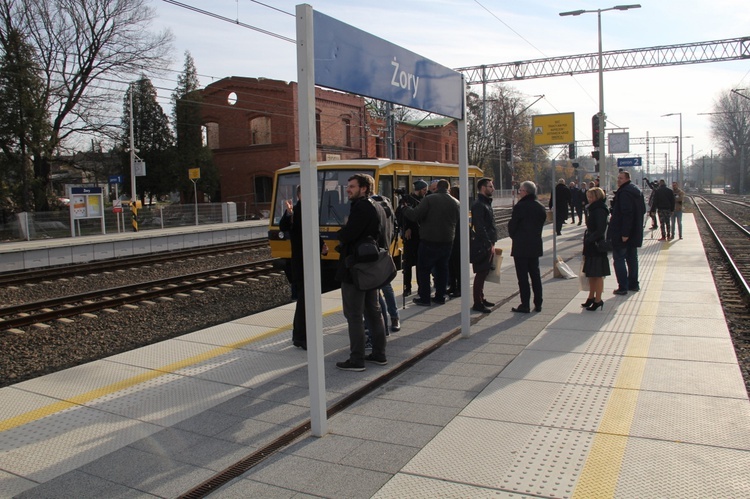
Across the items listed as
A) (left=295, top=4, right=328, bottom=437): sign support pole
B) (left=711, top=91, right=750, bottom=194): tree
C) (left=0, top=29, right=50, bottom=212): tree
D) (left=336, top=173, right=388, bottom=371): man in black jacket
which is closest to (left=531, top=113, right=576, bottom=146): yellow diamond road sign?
(left=336, top=173, right=388, bottom=371): man in black jacket

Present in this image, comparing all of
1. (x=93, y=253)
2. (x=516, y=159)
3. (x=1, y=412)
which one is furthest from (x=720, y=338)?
(x=516, y=159)

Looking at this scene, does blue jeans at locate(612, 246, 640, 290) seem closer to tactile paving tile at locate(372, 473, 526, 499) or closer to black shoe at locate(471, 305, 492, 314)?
black shoe at locate(471, 305, 492, 314)

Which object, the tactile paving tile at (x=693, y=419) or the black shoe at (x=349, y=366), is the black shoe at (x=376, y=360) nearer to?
the black shoe at (x=349, y=366)

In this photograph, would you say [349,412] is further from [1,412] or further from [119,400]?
[1,412]

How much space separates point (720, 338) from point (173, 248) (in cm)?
1933

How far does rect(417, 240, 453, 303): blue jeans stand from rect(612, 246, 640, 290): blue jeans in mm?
2552

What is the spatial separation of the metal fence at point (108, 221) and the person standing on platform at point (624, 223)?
22.2 meters

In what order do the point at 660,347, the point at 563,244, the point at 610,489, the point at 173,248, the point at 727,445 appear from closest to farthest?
the point at 610,489
the point at 727,445
the point at 660,347
the point at 563,244
the point at 173,248

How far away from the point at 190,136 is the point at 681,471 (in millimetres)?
40379

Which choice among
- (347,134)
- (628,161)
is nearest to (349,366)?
(628,161)

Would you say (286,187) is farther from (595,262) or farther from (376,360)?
(376,360)

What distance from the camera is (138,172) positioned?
108ft

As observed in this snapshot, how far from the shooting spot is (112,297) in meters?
11.6

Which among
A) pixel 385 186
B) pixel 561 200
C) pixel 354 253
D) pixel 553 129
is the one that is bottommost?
pixel 354 253
